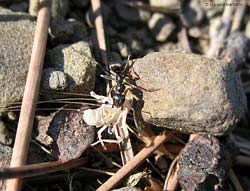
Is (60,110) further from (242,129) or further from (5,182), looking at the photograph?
(242,129)

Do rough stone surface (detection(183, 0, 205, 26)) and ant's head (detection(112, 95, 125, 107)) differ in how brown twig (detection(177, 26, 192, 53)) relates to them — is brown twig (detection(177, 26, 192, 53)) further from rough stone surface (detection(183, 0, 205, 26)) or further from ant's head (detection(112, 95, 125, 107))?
ant's head (detection(112, 95, 125, 107))

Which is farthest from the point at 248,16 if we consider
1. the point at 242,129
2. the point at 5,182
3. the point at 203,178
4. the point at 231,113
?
the point at 5,182

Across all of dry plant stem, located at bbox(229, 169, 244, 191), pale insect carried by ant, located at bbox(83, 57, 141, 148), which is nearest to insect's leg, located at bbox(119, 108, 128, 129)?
pale insect carried by ant, located at bbox(83, 57, 141, 148)

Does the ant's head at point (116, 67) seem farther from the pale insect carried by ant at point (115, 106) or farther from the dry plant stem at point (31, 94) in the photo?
the dry plant stem at point (31, 94)

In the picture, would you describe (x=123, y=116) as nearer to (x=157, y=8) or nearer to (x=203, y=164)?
(x=203, y=164)

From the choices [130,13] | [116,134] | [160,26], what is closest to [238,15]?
[160,26]

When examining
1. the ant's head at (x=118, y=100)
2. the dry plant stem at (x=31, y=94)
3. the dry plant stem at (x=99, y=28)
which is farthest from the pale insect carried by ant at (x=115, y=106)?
the dry plant stem at (x=31, y=94)
